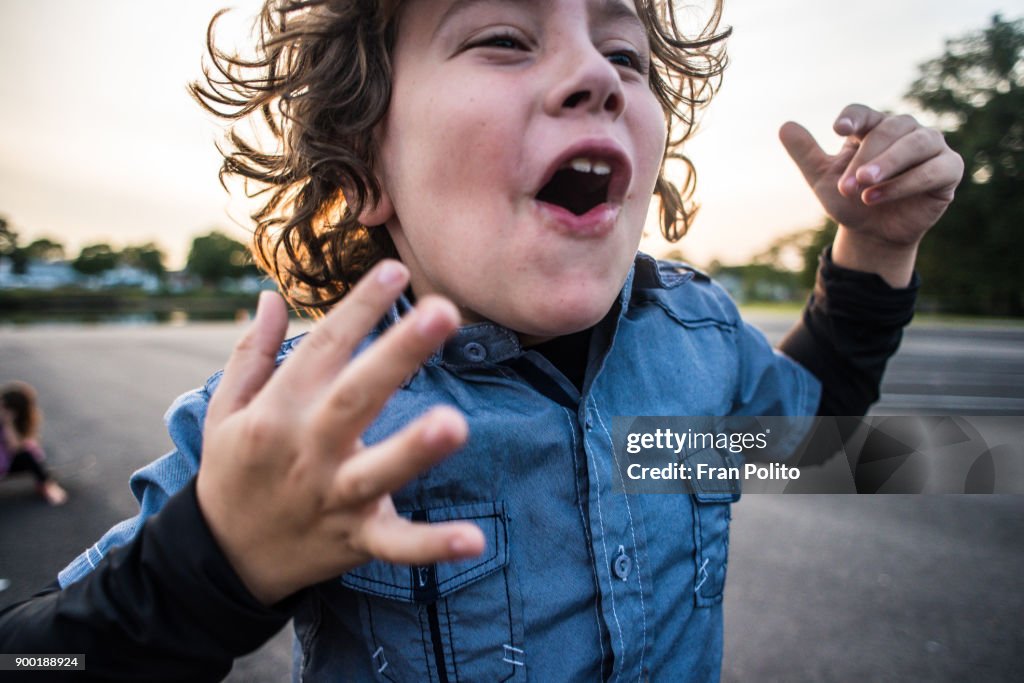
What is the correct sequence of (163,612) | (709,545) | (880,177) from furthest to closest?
(709,545), (880,177), (163,612)

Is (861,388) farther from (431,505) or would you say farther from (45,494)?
(45,494)

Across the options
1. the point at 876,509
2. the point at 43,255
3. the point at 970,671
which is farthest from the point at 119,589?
the point at 43,255

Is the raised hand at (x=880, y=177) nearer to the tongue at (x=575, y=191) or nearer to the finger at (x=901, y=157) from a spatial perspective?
the finger at (x=901, y=157)

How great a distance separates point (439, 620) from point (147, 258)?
92.5m

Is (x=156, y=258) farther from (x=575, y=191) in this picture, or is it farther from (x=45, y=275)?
(x=575, y=191)

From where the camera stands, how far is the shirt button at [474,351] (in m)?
1.20

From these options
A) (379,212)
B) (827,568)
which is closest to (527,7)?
(379,212)

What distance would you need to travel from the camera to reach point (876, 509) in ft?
13.9

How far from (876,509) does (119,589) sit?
195 inches

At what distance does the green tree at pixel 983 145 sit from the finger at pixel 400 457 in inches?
321

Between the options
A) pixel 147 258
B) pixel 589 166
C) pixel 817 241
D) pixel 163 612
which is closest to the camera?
pixel 163 612

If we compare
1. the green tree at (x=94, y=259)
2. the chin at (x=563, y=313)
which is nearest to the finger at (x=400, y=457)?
the chin at (x=563, y=313)

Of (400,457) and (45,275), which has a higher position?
(400,457)

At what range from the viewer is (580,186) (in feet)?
3.81
